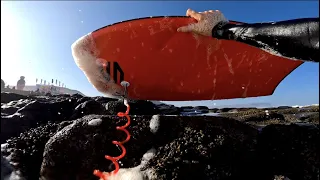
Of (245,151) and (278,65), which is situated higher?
(278,65)

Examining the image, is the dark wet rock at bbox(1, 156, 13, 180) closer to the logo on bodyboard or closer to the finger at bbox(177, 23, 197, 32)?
the logo on bodyboard

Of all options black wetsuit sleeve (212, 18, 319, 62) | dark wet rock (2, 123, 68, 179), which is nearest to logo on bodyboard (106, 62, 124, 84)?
dark wet rock (2, 123, 68, 179)

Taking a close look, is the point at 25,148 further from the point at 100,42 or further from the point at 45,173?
the point at 100,42

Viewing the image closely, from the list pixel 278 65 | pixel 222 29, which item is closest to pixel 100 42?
pixel 222 29

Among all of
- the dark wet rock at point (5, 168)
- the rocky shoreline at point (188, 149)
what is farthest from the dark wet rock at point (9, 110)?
the rocky shoreline at point (188, 149)

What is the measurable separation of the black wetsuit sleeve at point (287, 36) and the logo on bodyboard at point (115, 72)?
6.48 feet

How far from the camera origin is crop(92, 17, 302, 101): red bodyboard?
411 centimetres

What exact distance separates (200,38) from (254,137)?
1.63 metres

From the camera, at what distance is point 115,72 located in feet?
13.8

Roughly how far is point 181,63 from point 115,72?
1.05 metres

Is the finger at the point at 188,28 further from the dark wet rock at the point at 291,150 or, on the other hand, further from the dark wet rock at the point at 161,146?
the dark wet rock at the point at 291,150

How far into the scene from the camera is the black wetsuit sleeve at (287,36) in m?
1.99

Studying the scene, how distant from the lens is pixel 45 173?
3689mm

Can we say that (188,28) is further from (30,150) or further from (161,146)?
(30,150)
